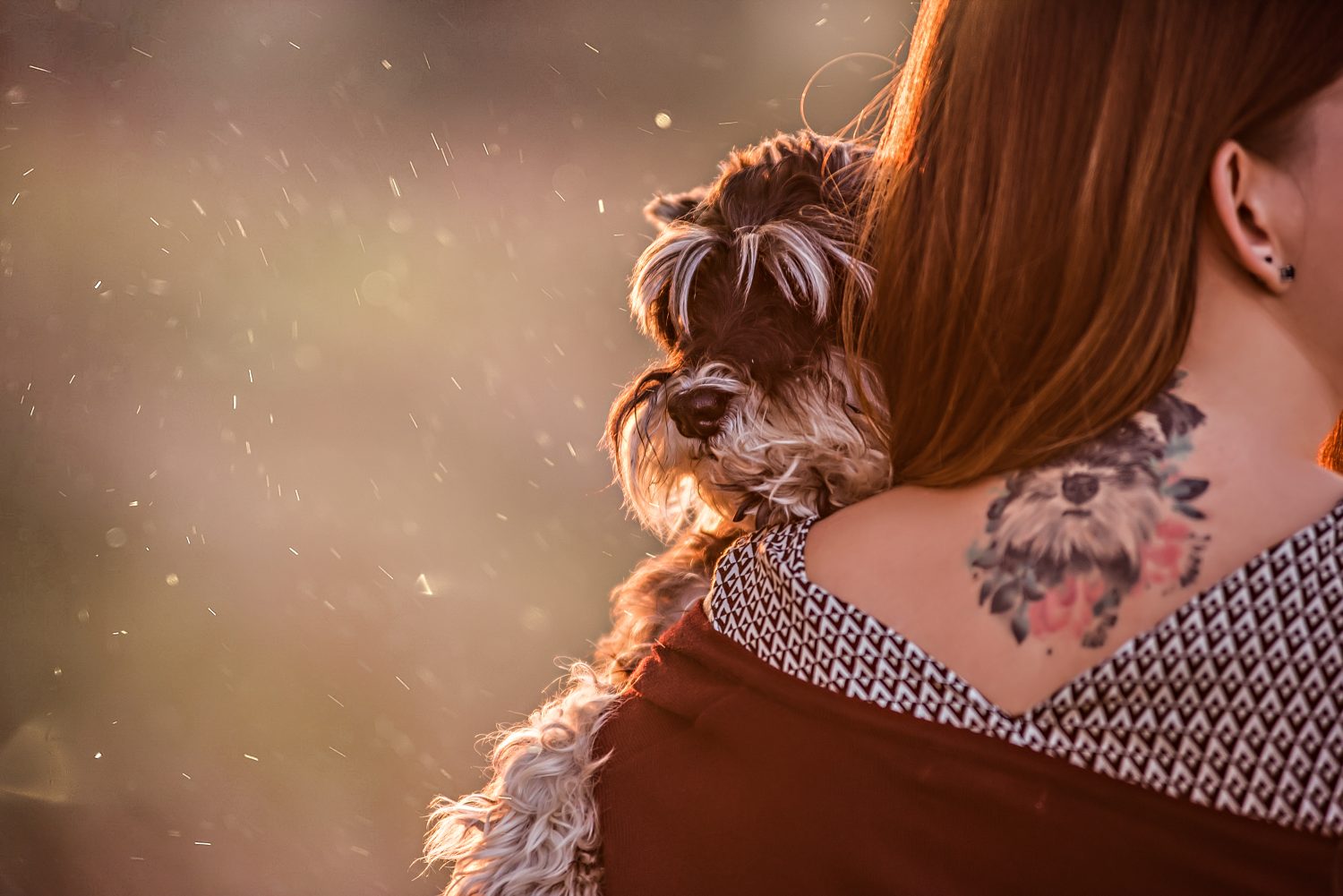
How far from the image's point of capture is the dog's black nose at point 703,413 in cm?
159

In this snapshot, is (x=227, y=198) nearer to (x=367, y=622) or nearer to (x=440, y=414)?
(x=440, y=414)

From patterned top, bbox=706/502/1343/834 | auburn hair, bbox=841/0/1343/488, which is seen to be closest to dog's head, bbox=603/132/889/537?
auburn hair, bbox=841/0/1343/488

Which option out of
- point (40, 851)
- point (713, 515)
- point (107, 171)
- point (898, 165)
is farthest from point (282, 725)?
point (898, 165)

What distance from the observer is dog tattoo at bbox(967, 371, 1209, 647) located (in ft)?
2.60

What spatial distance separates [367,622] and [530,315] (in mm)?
2031

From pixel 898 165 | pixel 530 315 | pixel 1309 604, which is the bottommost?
pixel 530 315

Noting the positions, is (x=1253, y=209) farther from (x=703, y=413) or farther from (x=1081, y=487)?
(x=703, y=413)

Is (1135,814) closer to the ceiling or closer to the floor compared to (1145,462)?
closer to the floor

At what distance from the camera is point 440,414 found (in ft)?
19.1

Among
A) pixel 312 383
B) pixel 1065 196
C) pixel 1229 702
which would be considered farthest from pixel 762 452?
pixel 312 383

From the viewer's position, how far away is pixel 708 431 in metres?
1.58

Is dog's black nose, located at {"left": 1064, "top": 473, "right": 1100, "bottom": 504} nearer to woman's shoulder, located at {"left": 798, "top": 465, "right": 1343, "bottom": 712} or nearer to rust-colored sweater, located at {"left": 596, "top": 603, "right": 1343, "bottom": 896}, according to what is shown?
woman's shoulder, located at {"left": 798, "top": 465, "right": 1343, "bottom": 712}

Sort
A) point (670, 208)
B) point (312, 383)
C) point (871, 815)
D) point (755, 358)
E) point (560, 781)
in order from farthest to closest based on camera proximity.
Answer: point (312, 383) < point (670, 208) < point (755, 358) < point (560, 781) < point (871, 815)

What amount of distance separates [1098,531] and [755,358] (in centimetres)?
88
